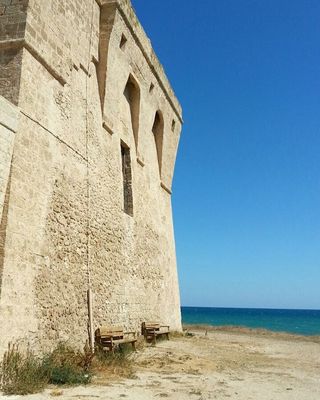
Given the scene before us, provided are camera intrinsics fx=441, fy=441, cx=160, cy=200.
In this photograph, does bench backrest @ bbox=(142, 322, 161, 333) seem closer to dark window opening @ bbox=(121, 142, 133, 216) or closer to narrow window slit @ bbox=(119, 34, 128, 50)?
dark window opening @ bbox=(121, 142, 133, 216)

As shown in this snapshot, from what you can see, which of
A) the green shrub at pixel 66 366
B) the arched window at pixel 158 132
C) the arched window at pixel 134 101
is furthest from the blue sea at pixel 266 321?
the green shrub at pixel 66 366

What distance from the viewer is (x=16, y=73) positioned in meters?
6.73

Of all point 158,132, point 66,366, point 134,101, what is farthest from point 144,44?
point 66,366

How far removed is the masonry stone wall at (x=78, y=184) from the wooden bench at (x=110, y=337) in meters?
0.20

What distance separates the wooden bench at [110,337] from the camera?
→ 829 cm

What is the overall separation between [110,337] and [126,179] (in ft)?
14.2

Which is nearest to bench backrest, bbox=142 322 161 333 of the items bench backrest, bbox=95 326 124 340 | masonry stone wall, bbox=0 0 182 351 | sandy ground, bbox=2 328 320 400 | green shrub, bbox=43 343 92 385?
masonry stone wall, bbox=0 0 182 351

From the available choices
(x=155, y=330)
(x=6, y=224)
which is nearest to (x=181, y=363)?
(x=155, y=330)

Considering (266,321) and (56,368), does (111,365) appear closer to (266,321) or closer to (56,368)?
(56,368)

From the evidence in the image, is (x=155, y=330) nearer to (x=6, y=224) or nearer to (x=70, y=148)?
(x=70, y=148)

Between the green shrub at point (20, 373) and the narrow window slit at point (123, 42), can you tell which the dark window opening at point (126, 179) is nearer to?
the narrow window slit at point (123, 42)

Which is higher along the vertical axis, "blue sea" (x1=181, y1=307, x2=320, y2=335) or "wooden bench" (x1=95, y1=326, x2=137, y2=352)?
"blue sea" (x1=181, y1=307, x2=320, y2=335)

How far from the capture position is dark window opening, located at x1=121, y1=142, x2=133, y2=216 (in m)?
11.3

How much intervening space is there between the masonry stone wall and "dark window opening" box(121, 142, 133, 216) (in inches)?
5.8
